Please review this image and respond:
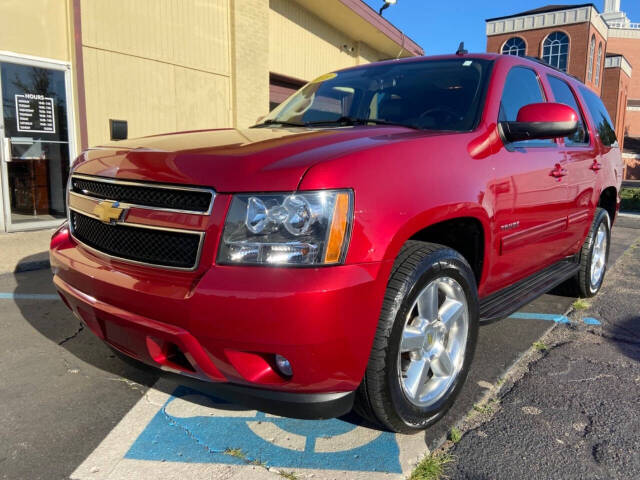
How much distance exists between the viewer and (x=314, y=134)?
2484 millimetres

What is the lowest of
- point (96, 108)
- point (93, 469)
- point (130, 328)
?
point (93, 469)

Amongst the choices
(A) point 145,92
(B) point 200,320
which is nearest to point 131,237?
(B) point 200,320

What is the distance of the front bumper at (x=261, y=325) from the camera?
1796mm

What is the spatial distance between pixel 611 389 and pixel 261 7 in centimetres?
1054

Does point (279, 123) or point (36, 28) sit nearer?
point (279, 123)

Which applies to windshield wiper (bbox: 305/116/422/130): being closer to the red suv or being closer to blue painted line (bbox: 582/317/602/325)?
the red suv

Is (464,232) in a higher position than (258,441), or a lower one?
higher

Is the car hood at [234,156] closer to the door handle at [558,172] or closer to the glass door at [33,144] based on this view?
the door handle at [558,172]

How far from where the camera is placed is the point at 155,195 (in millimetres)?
2121

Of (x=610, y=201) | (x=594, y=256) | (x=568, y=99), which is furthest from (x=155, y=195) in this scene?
(x=610, y=201)

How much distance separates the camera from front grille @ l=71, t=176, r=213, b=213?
6.53 ft

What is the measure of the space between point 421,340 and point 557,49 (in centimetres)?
4491

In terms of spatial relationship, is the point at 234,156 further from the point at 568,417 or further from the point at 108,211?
the point at 568,417

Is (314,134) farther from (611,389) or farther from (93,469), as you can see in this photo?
(611,389)
